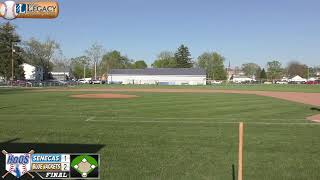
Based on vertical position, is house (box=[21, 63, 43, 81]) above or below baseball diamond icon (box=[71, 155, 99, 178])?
above

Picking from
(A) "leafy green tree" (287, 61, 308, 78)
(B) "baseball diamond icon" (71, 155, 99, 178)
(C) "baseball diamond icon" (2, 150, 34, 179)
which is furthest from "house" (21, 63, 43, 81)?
(A) "leafy green tree" (287, 61, 308, 78)

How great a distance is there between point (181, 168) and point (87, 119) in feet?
33.4

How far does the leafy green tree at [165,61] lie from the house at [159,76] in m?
31.6

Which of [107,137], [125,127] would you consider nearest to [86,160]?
[107,137]

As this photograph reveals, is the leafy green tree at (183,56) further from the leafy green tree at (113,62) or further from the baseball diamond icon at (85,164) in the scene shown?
the baseball diamond icon at (85,164)

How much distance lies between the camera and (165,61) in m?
163

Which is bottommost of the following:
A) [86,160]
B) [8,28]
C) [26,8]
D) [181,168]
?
[181,168]

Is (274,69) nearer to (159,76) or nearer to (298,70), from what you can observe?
(298,70)

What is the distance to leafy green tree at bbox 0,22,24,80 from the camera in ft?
283

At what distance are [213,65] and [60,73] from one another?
59093 millimetres

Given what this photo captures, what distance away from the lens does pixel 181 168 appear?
8.50 metres

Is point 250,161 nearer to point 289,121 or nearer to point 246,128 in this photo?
point 246,128

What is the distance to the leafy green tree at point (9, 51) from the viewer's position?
8612 cm
